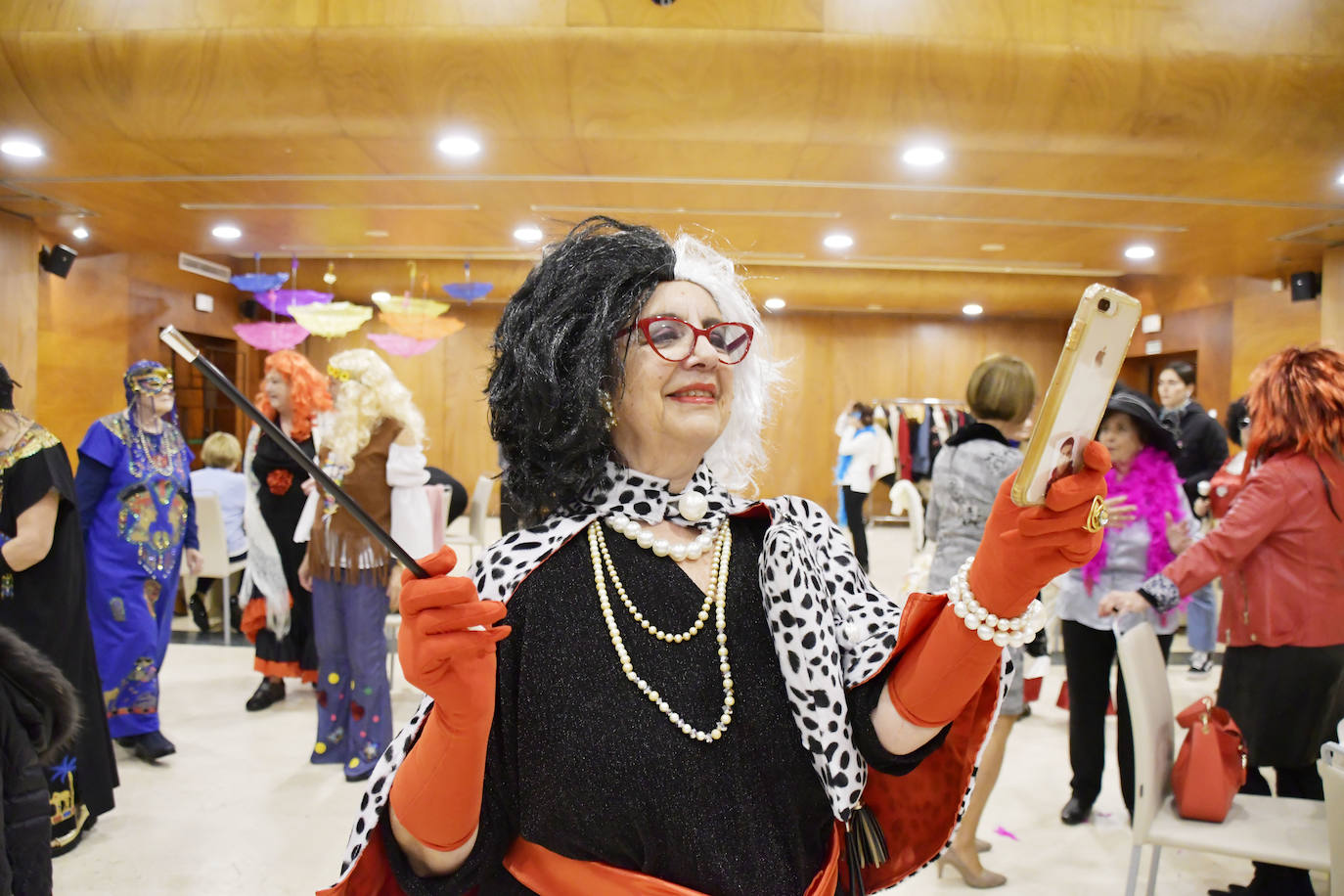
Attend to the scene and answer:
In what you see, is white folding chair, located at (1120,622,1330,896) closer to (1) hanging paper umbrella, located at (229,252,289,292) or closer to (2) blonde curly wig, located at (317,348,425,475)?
(2) blonde curly wig, located at (317,348,425,475)

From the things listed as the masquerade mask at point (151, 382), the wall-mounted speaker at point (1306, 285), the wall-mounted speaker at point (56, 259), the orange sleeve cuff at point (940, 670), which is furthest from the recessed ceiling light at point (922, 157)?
the wall-mounted speaker at point (56, 259)

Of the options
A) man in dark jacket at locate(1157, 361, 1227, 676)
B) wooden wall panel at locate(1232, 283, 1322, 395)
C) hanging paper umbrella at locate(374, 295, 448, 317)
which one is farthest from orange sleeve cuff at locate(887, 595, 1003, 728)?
wooden wall panel at locate(1232, 283, 1322, 395)

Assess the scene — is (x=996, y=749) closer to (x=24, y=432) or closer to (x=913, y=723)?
(x=913, y=723)

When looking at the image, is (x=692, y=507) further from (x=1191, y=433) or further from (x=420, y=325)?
(x=420, y=325)

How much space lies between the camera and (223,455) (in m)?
5.37

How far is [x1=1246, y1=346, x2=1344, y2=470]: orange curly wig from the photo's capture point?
2375 mm

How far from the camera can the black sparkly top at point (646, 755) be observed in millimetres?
948

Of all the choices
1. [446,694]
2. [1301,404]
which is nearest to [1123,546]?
[1301,404]

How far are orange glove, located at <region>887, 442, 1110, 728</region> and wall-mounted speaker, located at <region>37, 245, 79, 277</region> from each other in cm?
772

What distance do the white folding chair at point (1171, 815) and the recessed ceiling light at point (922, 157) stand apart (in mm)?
2667

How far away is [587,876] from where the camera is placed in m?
0.96

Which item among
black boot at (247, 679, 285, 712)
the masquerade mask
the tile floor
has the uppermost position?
the masquerade mask

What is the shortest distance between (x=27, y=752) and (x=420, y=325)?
7132 mm

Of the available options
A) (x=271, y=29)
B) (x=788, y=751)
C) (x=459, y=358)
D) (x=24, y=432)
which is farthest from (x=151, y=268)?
(x=788, y=751)
